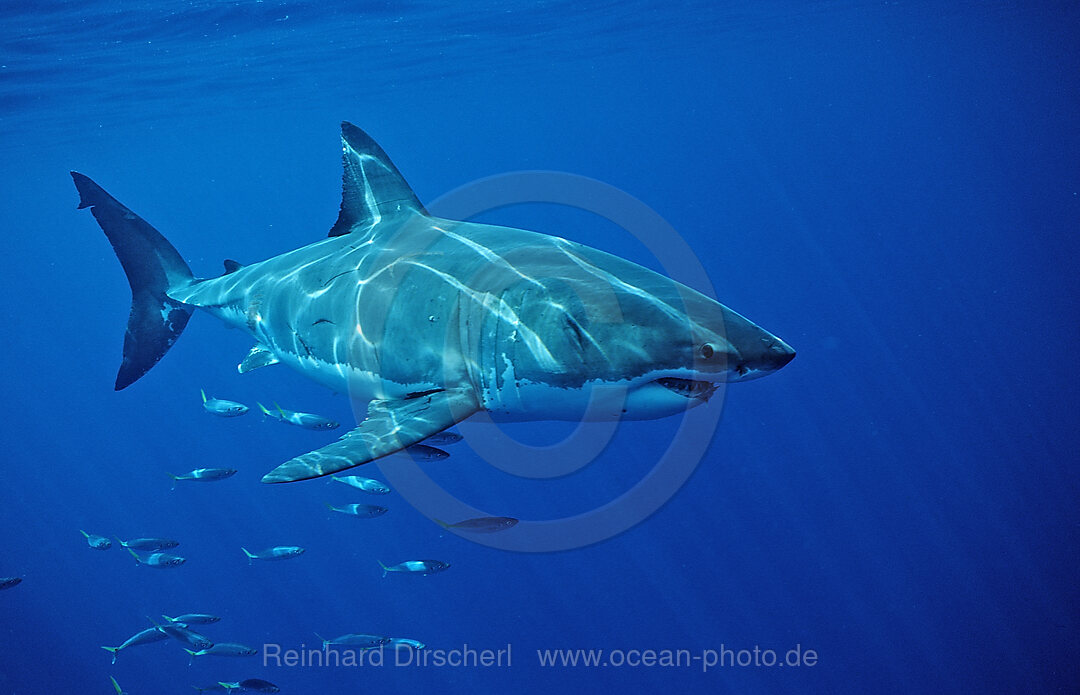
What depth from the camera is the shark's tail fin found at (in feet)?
21.3

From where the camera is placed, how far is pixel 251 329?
590 centimetres

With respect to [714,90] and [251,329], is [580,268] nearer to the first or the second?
[251,329]

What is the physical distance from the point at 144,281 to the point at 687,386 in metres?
6.32

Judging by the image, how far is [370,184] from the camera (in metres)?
5.60

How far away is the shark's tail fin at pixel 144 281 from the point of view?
649cm

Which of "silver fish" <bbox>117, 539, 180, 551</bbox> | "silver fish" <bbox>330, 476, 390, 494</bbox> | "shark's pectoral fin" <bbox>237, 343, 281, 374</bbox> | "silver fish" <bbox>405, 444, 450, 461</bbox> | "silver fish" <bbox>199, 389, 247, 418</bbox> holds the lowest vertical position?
"silver fish" <bbox>117, 539, 180, 551</bbox>

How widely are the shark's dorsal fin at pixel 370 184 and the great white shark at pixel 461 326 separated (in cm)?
1

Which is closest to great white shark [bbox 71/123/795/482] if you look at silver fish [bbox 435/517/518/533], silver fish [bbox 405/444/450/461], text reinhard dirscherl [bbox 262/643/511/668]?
silver fish [bbox 405/444/450/461]

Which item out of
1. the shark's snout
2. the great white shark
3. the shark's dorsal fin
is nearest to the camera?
the shark's snout

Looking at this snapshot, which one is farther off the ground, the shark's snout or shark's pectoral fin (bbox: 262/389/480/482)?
the shark's snout

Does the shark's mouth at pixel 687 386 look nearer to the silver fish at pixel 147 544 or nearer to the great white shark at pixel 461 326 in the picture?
the great white shark at pixel 461 326

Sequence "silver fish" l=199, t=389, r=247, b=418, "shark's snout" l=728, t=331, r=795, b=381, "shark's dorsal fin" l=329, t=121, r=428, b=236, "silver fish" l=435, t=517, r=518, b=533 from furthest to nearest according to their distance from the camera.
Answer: "silver fish" l=199, t=389, r=247, b=418 < "silver fish" l=435, t=517, r=518, b=533 < "shark's dorsal fin" l=329, t=121, r=428, b=236 < "shark's snout" l=728, t=331, r=795, b=381

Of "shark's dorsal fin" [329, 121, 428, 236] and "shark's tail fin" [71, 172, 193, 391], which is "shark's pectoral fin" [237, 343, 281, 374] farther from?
"shark's dorsal fin" [329, 121, 428, 236]

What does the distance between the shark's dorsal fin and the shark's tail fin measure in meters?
2.45
